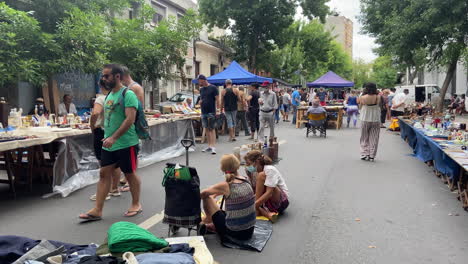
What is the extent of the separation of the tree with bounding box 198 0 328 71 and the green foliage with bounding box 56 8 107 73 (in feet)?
60.9

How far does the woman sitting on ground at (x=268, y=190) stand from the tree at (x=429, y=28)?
1533 cm

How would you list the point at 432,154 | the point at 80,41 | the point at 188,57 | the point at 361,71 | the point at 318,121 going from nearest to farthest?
the point at 432,154 → the point at 80,41 → the point at 318,121 → the point at 188,57 → the point at 361,71

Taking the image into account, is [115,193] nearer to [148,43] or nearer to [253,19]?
[148,43]

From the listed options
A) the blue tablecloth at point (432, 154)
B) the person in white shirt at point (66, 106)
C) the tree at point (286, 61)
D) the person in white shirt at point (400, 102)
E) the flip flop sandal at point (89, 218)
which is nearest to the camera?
the flip flop sandal at point (89, 218)

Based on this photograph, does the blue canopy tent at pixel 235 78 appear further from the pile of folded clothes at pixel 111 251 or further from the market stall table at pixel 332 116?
the pile of folded clothes at pixel 111 251

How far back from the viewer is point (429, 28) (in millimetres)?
18750

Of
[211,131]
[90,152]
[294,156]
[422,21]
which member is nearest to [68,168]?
[90,152]

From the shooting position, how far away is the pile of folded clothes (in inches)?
123

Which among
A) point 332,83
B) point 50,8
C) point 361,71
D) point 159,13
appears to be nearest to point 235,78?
point 50,8

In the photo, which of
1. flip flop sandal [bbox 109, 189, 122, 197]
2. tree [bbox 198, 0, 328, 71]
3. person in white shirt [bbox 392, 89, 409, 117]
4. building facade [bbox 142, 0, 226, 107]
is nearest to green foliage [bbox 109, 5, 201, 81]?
building facade [bbox 142, 0, 226, 107]

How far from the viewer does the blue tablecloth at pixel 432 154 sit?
265 inches

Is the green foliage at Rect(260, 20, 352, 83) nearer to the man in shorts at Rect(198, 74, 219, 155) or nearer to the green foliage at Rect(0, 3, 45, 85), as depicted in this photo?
the man in shorts at Rect(198, 74, 219, 155)

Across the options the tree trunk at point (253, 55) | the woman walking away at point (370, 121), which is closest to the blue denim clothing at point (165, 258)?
the woman walking away at point (370, 121)

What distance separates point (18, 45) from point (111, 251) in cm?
975
